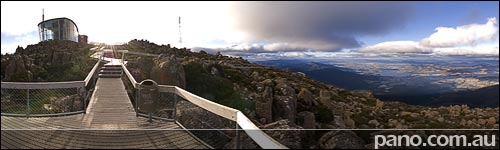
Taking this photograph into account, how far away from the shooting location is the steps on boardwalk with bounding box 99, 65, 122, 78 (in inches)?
782

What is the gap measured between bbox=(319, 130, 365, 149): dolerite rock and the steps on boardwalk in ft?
49.8

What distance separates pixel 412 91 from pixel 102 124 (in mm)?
94404

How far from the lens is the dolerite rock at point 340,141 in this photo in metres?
6.07

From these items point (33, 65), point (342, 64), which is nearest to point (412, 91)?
point (342, 64)

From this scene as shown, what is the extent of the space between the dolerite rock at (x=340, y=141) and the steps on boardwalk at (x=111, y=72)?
15.2 meters

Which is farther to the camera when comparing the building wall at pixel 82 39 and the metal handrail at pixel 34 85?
the building wall at pixel 82 39

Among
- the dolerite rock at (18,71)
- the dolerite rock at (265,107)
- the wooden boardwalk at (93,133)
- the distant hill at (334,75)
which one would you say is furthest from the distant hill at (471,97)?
the wooden boardwalk at (93,133)

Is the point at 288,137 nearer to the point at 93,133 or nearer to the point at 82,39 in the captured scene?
the point at 93,133

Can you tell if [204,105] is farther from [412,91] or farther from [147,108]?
[412,91]

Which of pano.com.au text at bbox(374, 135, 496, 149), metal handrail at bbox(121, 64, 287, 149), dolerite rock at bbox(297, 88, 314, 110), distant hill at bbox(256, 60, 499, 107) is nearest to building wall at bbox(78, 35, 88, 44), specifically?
distant hill at bbox(256, 60, 499, 107)

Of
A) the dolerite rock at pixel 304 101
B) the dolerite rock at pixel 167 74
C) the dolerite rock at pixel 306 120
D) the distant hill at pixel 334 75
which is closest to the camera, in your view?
the dolerite rock at pixel 167 74

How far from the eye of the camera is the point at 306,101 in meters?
25.3

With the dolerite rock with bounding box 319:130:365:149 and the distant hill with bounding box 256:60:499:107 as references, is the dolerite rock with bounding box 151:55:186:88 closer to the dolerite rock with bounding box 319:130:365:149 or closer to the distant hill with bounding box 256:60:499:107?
the dolerite rock with bounding box 319:130:365:149

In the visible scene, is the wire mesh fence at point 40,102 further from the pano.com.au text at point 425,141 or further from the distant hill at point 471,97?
the distant hill at point 471,97
